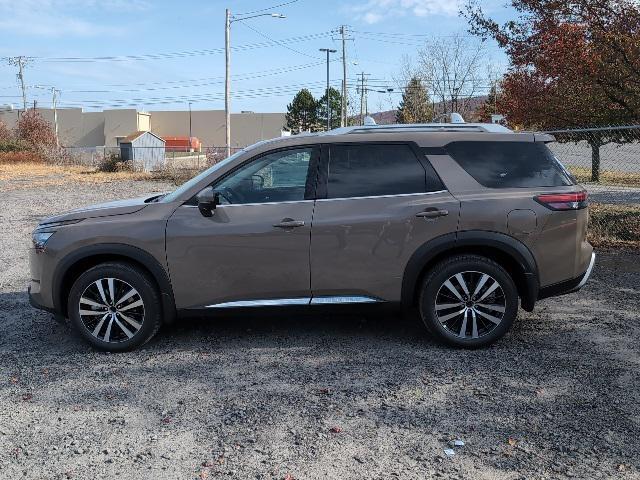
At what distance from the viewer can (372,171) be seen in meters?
4.87

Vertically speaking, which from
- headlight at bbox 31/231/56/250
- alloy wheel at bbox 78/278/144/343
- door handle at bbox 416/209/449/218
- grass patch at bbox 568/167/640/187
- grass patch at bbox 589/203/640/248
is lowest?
alloy wheel at bbox 78/278/144/343

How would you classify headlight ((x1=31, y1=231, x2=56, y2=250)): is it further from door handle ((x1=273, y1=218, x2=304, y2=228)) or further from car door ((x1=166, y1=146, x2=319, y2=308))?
door handle ((x1=273, y1=218, x2=304, y2=228))

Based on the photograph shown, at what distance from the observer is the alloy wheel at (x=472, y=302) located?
15.6 feet

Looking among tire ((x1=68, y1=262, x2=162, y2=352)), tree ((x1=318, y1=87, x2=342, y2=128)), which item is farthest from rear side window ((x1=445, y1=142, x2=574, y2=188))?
tree ((x1=318, y1=87, x2=342, y2=128))

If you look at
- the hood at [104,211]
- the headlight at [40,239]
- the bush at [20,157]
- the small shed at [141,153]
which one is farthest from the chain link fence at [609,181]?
the bush at [20,157]

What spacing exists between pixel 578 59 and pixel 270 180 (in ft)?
24.6

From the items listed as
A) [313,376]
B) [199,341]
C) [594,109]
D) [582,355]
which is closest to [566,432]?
[582,355]

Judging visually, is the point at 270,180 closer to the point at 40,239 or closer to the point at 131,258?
the point at 131,258

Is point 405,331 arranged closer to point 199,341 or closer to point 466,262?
point 466,262

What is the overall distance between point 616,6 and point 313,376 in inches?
338

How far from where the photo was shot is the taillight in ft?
15.5

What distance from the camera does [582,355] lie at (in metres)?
4.68

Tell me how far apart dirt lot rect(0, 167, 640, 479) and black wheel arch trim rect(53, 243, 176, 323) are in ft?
1.58

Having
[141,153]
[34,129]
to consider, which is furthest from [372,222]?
[34,129]
